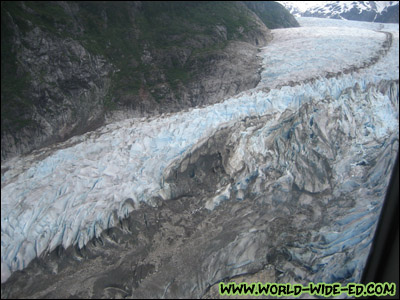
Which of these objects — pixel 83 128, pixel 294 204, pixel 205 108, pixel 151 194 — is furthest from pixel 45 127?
pixel 294 204

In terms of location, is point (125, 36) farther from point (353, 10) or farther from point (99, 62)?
point (353, 10)

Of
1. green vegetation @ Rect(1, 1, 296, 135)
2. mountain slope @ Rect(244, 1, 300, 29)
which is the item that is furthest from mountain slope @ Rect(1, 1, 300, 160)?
mountain slope @ Rect(244, 1, 300, 29)

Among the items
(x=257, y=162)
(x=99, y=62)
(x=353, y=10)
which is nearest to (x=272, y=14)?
(x=353, y=10)

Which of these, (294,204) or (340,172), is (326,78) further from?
(294,204)

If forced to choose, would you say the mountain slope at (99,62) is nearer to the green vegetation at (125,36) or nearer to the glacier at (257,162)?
the green vegetation at (125,36)

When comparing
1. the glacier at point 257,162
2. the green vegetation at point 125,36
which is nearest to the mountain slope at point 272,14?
the green vegetation at point 125,36

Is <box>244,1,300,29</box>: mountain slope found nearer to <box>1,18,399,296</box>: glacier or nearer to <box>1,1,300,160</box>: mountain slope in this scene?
<box>1,1,300,160</box>: mountain slope

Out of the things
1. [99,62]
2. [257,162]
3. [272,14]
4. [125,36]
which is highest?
[272,14]
